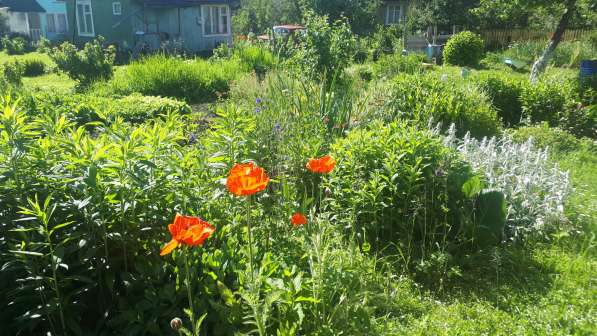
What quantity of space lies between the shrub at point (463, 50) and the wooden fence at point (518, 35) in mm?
4912

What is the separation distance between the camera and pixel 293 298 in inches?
75.2

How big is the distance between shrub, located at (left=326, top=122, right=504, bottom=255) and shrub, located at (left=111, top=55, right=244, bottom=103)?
21.6ft

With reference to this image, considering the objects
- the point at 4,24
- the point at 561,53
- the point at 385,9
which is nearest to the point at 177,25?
the point at 4,24

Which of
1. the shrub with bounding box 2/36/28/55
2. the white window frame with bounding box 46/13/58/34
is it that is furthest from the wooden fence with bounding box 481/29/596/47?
the white window frame with bounding box 46/13/58/34

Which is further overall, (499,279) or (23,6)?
(23,6)

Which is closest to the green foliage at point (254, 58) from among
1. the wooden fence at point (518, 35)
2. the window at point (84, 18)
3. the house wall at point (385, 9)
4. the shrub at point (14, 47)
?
the window at point (84, 18)

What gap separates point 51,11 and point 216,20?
8.11 m

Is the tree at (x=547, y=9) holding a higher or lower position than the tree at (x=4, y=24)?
lower

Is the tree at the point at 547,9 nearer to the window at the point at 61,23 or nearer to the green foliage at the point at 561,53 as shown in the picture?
the green foliage at the point at 561,53

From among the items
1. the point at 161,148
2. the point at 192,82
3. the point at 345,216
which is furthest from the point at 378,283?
the point at 192,82

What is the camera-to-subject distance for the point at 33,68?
1460cm

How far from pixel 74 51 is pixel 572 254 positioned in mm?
10422

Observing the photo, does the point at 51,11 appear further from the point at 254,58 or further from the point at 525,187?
the point at 525,187

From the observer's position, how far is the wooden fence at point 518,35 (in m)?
18.4
